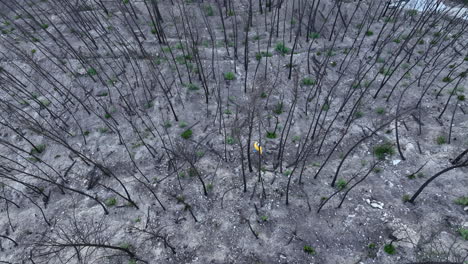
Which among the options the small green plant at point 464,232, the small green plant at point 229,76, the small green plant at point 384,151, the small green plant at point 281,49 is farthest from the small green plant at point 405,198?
the small green plant at point 281,49

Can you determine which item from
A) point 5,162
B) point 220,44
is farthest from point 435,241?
point 5,162

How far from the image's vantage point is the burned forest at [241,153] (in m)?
8.77

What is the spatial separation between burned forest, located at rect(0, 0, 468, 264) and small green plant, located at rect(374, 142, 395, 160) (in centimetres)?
4

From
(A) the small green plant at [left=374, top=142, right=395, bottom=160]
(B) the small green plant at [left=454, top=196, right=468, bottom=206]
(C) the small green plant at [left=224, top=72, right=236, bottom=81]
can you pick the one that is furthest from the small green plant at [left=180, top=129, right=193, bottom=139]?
(B) the small green plant at [left=454, top=196, right=468, bottom=206]

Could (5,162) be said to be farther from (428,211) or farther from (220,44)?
(428,211)

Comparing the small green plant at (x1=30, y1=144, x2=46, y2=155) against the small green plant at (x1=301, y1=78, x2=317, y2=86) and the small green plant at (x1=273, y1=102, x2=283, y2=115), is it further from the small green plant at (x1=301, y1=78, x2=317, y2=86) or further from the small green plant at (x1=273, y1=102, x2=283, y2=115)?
the small green plant at (x1=301, y1=78, x2=317, y2=86)

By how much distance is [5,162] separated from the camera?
38.6 ft

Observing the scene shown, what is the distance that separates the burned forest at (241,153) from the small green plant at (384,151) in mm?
40

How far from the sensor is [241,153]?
30.8 feet

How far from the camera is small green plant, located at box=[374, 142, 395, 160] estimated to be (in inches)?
421

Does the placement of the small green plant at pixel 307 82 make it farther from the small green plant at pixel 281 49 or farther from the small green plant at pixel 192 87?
the small green plant at pixel 192 87

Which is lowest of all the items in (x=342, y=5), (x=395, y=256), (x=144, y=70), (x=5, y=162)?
(x=395, y=256)

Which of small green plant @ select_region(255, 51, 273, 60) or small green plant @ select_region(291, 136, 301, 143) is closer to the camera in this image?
small green plant @ select_region(291, 136, 301, 143)

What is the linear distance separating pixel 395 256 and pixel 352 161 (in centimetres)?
368
